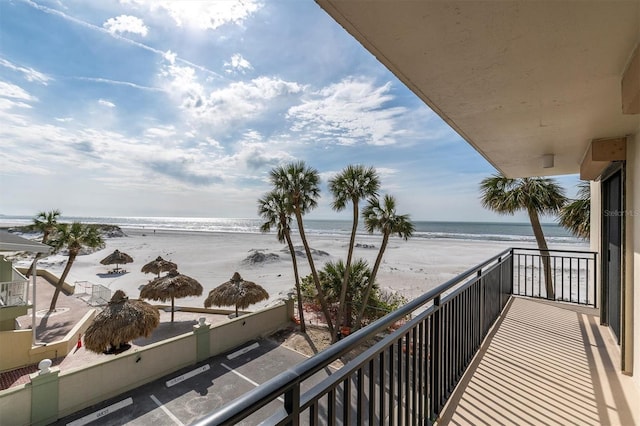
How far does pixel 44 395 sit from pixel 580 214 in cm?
1363

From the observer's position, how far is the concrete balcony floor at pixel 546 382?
2.00 metres

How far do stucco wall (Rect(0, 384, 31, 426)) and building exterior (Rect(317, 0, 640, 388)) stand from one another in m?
7.65

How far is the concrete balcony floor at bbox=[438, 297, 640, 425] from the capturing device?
6.56 feet

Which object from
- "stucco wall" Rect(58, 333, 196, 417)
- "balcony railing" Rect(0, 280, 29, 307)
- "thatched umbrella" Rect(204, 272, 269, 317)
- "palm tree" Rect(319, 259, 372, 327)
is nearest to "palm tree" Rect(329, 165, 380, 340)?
"palm tree" Rect(319, 259, 372, 327)

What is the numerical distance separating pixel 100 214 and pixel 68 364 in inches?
4410

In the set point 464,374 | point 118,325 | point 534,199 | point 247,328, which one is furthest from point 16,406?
point 534,199

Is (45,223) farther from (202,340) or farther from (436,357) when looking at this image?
(436,357)

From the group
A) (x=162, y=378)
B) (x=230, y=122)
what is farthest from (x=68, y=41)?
(x=230, y=122)

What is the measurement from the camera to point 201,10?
112 inches

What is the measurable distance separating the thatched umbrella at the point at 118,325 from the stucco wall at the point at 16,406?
196 centimetres

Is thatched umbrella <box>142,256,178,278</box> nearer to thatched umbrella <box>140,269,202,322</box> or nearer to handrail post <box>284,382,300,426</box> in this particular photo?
thatched umbrella <box>140,269,202,322</box>

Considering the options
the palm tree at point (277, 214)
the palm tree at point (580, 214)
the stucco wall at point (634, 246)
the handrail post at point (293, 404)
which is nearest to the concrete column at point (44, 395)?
the palm tree at point (277, 214)

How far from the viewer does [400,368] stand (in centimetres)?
144

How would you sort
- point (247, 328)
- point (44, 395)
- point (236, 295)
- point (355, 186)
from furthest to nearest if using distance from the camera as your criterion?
point (236, 295) < point (355, 186) < point (247, 328) < point (44, 395)
